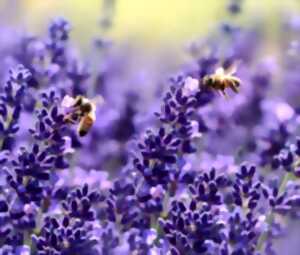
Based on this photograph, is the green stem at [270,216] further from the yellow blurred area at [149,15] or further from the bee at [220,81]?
the yellow blurred area at [149,15]

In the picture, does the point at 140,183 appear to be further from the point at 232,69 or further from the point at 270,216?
the point at 232,69

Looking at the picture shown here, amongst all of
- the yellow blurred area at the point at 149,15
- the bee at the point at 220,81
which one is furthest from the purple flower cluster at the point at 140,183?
the yellow blurred area at the point at 149,15

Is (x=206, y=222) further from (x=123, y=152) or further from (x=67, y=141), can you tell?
(x=123, y=152)

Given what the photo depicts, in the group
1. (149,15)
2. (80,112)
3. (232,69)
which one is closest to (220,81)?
(232,69)

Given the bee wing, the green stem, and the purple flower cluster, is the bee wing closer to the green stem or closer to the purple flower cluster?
the purple flower cluster

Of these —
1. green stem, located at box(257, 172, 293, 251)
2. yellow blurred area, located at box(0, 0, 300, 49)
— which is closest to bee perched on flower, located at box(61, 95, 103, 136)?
green stem, located at box(257, 172, 293, 251)

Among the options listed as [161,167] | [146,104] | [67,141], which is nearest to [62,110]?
[67,141]
